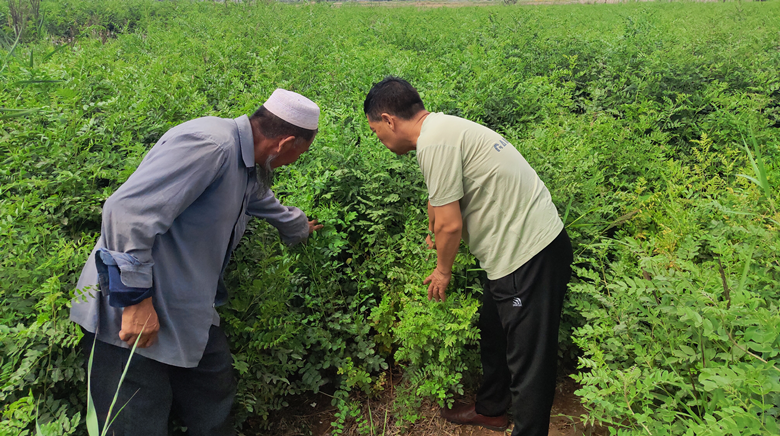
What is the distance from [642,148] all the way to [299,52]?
522 centimetres

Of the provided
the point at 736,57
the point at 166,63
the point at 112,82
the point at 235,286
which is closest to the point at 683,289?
the point at 235,286

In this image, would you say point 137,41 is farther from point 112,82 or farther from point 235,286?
point 235,286

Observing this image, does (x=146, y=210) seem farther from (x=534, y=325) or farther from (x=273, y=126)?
(x=534, y=325)

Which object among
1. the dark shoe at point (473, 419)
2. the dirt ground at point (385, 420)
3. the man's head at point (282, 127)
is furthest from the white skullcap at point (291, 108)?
the dark shoe at point (473, 419)

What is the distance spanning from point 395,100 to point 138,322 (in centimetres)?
163

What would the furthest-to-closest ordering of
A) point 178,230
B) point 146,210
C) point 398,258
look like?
point 398,258
point 178,230
point 146,210

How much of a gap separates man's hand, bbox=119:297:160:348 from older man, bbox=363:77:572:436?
1418 mm

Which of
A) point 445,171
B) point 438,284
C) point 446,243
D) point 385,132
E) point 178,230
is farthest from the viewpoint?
point 438,284

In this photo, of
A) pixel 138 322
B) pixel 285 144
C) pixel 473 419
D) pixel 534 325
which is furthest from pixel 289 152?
pixel 473 419

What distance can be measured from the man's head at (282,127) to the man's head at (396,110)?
0.37m

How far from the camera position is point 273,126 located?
220 centimetres

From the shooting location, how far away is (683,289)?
6.56 feet

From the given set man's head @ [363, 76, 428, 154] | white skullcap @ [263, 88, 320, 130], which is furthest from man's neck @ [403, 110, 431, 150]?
white skullcap @ [263, 88, 320, 130]

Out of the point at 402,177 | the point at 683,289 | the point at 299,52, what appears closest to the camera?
the point at 683,289
